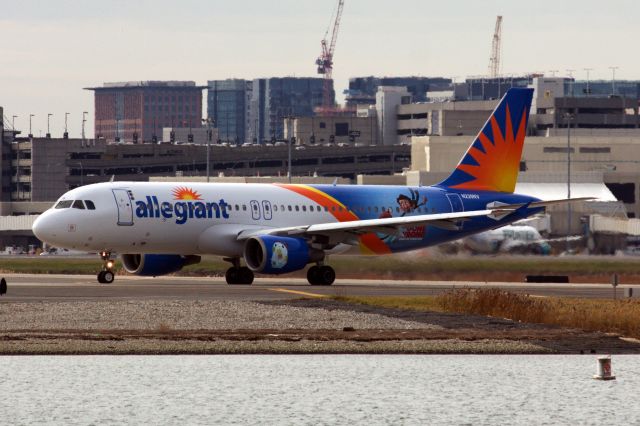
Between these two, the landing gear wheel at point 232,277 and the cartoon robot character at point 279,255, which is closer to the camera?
the cartoon robot character at point 279,255

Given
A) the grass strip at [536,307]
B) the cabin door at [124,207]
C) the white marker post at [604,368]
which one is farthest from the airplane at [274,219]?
the white marker post at [604,368]

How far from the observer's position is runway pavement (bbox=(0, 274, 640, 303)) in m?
58.4

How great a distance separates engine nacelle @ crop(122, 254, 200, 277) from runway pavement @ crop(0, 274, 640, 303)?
603mm

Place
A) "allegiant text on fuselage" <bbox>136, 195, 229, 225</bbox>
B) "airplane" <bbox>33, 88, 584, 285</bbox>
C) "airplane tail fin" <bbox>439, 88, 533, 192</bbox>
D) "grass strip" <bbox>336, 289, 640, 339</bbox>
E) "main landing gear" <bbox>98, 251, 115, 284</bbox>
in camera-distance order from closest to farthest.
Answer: "grass strip" <bbox>336, 289, 640, 339</bbox> → "airplane" <bbox>33, 88, 584, 285</bbox> → "allegiant text on fuselage" <bbox>136, 195, 229, 225</bbox> → "main landing gear" <bbox>98, 251, 115, 284</bbox> → "airplane tail fin" <bbox>439, 88, 533, 192</bbox>

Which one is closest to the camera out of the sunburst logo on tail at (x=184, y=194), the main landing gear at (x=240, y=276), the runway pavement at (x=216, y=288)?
the runway pavement at (x=216, y=288)

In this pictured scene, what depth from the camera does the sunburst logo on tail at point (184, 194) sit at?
224 feet

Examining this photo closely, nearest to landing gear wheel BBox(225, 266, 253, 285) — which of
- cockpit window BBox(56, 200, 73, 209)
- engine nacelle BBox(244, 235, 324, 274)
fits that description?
engine nacelle BBox(244, 235, 324, 274)

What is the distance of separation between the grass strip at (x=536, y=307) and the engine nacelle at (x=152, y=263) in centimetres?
1567

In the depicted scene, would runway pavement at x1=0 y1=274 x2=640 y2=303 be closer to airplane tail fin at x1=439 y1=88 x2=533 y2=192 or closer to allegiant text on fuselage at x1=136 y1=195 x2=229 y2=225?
allegiant text on fuselage at x1=136 y1=195 x2=229 y2=225

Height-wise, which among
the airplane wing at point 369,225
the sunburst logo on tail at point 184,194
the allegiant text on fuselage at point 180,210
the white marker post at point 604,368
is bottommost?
the white marker post at point 604,368

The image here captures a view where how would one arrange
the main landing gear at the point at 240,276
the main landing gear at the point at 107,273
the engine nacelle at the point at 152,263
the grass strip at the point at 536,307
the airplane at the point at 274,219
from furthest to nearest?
the main landing gear at the point at 240,276 → the engine nacelle at the point at 152,263 → the main landing gear at the point at 107,273 → the airplane at the point at 274,219 → the grass strip at the point at 536,307

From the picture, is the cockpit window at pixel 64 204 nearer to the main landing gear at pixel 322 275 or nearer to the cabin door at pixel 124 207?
the cabin door at pixel 124 207

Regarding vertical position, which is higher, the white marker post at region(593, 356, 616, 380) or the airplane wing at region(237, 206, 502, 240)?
the airplane wing at region(237, 206, 502, 240)

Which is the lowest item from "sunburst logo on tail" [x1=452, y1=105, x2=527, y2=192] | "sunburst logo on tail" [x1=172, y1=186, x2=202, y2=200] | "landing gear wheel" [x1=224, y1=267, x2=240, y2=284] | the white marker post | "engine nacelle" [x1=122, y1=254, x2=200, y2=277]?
the white marker post
